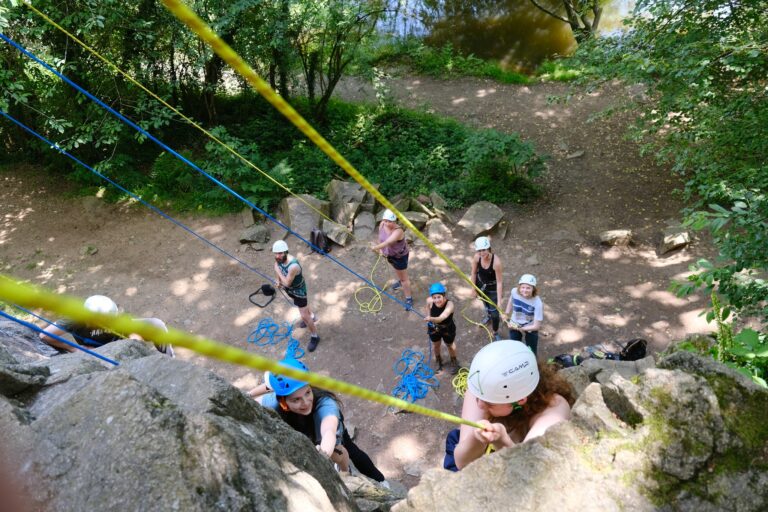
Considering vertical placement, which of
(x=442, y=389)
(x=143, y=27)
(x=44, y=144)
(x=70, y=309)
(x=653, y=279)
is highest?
(x=143, y=27)

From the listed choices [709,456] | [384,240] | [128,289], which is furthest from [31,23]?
[709,456]

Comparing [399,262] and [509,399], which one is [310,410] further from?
[399,262]

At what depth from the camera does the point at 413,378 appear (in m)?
6.41

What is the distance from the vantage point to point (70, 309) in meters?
1.03

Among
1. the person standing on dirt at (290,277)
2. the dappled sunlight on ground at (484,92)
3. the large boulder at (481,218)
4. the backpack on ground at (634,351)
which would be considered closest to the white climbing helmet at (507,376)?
the backpack on ground at (634,351)

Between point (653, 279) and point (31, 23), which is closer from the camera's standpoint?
point (653, 279)

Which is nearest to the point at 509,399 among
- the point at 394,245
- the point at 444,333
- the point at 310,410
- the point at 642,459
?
the point at 642,459

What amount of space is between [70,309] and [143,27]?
31.7ft

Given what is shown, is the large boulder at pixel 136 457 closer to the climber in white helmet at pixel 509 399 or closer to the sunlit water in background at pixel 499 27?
the climber in white helmet at pixel 509 399

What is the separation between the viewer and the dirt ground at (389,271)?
676cm

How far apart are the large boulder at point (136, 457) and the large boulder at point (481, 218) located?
291 inches

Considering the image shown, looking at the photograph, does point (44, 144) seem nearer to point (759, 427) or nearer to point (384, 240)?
point (384, 240)

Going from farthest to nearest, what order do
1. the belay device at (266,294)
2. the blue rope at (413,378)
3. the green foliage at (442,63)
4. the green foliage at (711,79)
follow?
the green foliage at (442,63), the belay device at (266,294), the blue rope at (413,378), the green foliage at (711,79)

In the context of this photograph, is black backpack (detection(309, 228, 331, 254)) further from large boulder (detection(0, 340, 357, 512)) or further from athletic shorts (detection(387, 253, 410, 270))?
large boulder (detection(0, 340, 357, 512))
